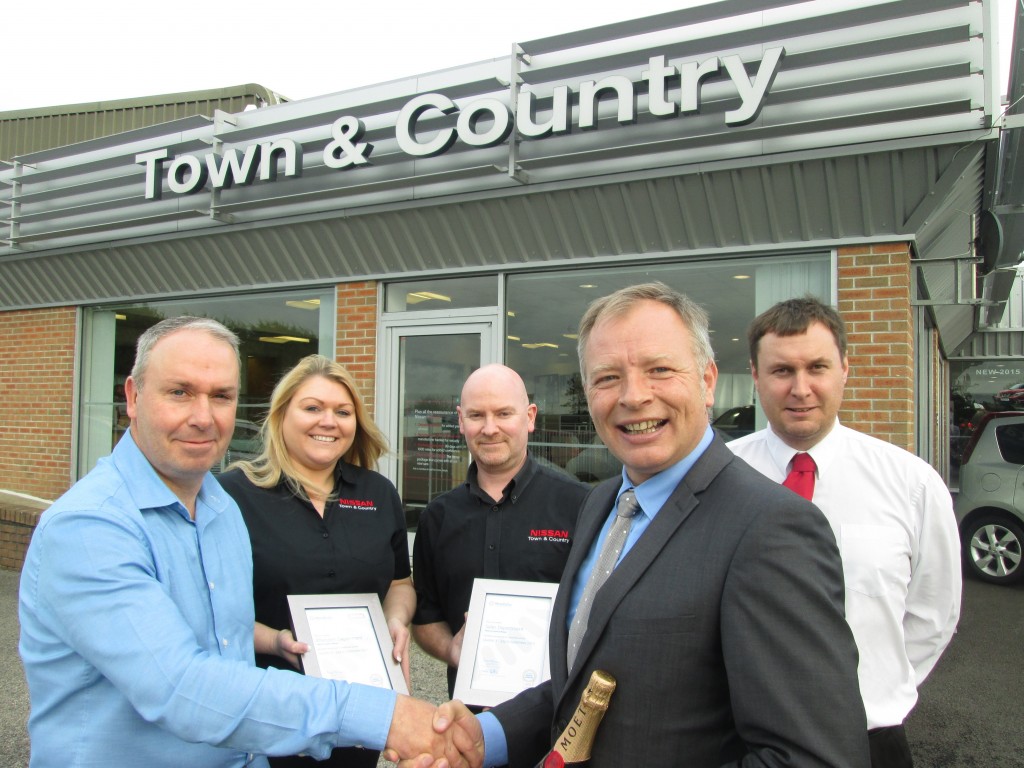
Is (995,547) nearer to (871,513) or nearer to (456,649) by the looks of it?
(871,513)

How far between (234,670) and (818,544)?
4.49 ft

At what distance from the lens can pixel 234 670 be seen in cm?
182

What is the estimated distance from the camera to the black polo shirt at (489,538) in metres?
2.77

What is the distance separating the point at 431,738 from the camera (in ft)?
6.62

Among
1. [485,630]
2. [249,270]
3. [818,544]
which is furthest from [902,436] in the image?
[249,270]

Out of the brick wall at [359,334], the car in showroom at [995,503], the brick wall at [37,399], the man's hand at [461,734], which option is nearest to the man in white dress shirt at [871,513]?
the man's hand at [461,734]

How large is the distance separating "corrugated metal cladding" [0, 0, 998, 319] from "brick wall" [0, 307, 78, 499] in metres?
1.81

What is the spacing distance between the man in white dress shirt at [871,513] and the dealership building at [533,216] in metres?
2.72

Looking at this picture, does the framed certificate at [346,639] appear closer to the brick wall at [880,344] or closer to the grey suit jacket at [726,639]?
the grey suit jacket at [726,639]

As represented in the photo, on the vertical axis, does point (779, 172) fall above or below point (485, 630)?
above

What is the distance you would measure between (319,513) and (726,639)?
186 centimetres

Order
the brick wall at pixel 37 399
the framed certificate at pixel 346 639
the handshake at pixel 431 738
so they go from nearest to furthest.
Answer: the handshake at pixel 431 738
the framed certificate at pixel 346 639
the brick wall at pixel 37 399

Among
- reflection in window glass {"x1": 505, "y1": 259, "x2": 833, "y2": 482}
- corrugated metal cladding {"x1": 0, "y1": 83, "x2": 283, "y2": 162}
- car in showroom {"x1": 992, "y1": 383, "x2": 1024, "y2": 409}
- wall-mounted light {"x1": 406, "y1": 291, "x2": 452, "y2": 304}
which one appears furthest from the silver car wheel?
car in showroom {"x1": 992, "y1": 383, "x2": 1024, "y2": 409}

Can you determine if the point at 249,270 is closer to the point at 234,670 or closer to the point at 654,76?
the point at 654,76
